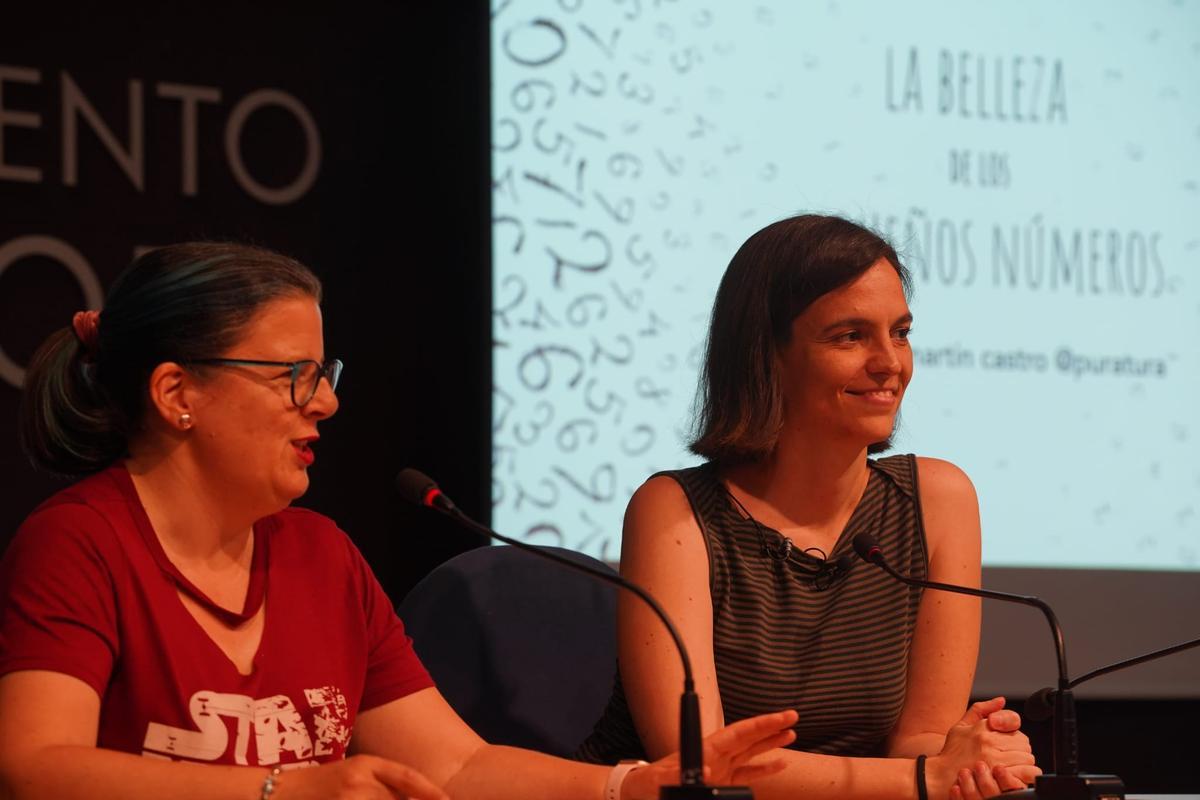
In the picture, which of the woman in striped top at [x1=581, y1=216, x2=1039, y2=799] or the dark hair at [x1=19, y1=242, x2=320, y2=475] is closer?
the dark hair at [x1=19, y1=242, x2=320, y2=475]

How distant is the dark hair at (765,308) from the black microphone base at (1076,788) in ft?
2.26

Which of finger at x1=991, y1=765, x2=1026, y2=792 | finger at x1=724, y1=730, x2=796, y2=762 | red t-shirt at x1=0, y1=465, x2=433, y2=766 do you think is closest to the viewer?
red t-shirt at x1=0, y1=465, x2=433, y2=766

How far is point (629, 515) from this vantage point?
2217 millimetres

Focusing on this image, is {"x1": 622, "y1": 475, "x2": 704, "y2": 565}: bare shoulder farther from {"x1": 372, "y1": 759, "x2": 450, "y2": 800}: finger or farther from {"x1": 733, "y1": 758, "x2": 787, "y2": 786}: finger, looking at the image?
{"x1": 372, "y1": 759, "x2": 450, "y2": 800}: finger

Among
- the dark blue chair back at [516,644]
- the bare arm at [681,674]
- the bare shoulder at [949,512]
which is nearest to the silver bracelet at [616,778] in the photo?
the bare arm at [681,674]

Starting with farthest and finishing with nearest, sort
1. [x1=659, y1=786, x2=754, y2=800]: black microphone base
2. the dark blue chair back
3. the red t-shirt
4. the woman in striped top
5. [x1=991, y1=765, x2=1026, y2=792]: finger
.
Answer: the dark blue chair back, the woman in striped top, [x1=991, y1=765, x2=1026, y2=792]: finger, the red t-shirt, [x1=659, y1=786, x2=754, y2=800]: black microphone base

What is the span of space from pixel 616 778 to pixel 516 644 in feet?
1.84

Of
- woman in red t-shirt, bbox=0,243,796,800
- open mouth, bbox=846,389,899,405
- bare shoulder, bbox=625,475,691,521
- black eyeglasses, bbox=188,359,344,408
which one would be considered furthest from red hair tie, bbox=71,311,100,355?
open mouth, bbox=846,389,899,405

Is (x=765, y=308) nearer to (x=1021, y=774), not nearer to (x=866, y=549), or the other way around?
(x=866, y=549)

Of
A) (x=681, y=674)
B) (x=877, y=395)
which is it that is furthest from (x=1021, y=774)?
(x=877, y=395)

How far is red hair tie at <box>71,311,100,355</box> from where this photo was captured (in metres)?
1.77

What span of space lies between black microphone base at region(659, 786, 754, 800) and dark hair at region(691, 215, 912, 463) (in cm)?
81

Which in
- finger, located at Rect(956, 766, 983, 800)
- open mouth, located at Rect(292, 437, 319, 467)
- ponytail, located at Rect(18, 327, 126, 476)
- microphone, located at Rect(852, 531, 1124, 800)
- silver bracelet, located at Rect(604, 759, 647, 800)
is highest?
ponytail, located at Rect(18, 327, 126, 476)

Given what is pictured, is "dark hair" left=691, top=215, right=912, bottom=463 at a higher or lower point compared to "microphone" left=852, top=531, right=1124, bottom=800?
higher
